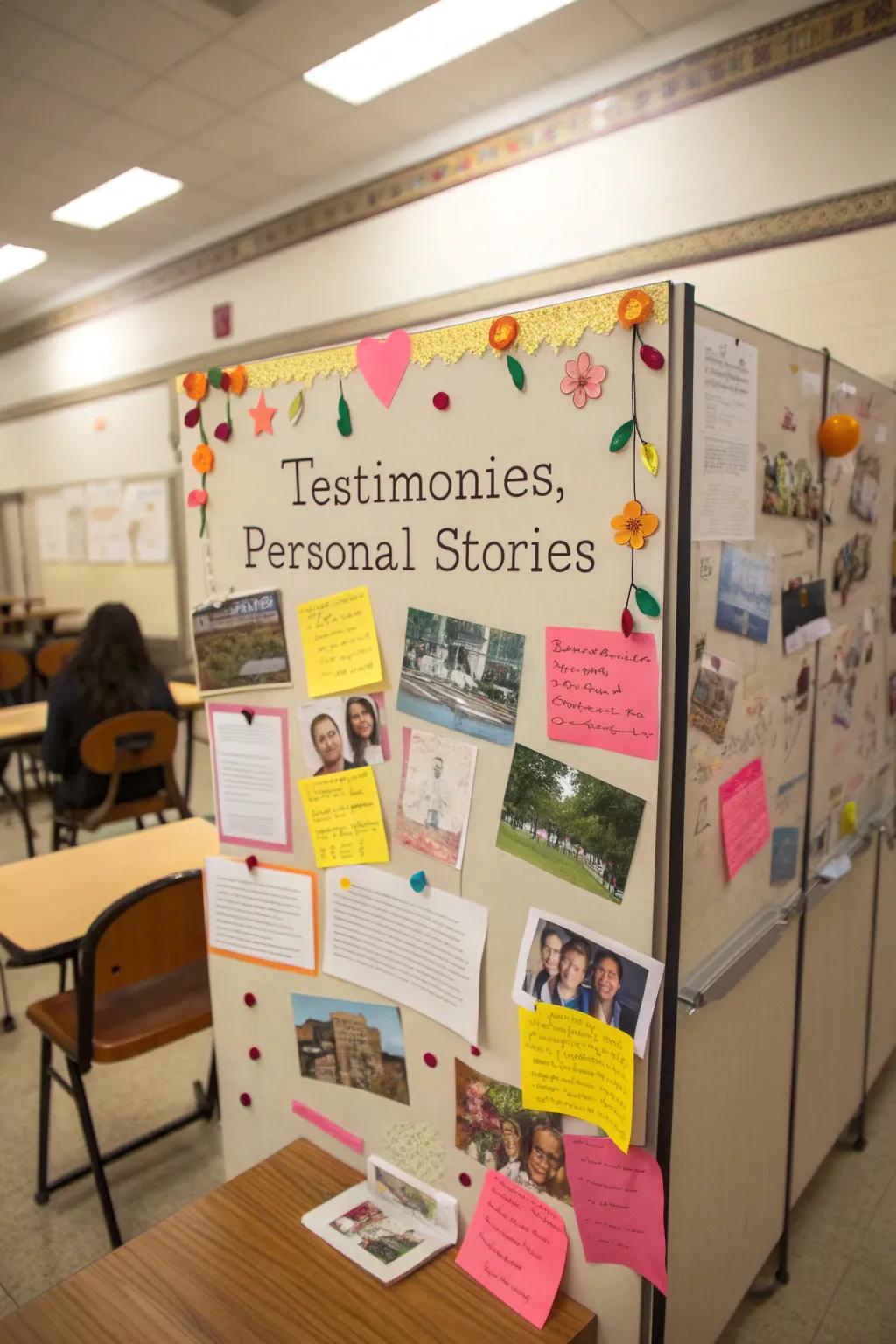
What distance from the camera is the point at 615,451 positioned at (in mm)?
999

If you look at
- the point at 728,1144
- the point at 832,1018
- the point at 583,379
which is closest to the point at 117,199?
the point at 583,379

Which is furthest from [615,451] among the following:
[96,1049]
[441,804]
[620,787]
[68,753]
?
[68,753]

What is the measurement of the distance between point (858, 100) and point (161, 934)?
10.9 feet

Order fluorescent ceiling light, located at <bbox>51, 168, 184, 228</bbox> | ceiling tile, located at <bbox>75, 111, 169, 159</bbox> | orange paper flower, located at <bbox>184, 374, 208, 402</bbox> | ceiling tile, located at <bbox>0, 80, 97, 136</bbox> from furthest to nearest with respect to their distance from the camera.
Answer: fluorescent ceiling light, located at <bbox>51, 168, 184, 228</bbox>
ceiling tile, located at <bbox>75, 111, 169, 159</bbox>
ceiling tile, located at <bbox>0, 80, 97, 136</bbox>
orange paper flower, located at <bbox>184, 374, 208, 402</bbox>

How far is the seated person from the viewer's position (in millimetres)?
3371

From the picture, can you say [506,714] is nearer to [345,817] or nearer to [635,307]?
[345,817]

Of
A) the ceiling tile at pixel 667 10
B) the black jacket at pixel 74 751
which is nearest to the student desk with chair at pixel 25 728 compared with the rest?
the black jacket at pixel 74 751

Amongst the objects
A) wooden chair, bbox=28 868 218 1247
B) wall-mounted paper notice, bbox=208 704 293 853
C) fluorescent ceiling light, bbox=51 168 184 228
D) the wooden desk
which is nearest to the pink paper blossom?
wall-mounted paper notice, bbox=208 704 293 853

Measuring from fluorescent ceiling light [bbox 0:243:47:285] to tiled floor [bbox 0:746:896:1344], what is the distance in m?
5.67

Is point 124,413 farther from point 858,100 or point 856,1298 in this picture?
point 856,1298

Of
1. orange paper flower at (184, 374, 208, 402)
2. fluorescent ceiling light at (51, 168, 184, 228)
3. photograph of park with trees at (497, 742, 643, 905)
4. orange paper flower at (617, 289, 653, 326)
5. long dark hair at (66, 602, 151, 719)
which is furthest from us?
fluorescent ceiling light at (51, 168, 184, 228)

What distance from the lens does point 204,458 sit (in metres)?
1.39

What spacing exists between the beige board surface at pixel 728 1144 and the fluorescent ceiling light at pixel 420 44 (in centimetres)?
356

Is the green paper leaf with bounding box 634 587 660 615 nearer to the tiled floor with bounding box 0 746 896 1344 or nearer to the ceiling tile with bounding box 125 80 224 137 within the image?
the tiled floor with bounding box 0 746 896 1344
